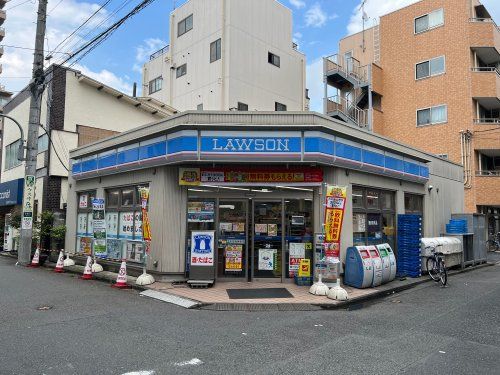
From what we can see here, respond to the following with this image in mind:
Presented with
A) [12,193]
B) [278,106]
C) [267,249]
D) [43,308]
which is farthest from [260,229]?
[278,106]

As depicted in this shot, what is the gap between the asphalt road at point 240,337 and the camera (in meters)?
5.20

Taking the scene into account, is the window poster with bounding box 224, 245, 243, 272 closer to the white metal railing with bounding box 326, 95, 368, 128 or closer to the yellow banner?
the yellow banner

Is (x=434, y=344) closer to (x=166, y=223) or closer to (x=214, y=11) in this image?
(x=166, y=223)

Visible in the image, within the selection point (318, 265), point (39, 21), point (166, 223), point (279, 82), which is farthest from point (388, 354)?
point (279, 82)

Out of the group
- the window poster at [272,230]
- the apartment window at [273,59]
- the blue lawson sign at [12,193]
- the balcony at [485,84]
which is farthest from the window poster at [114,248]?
the balcony at [485,84]

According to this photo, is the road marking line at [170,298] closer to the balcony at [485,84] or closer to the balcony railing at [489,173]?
the balcony railing at [489,173]

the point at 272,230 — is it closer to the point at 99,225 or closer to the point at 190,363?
the point at 99,225

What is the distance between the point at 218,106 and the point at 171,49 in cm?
813

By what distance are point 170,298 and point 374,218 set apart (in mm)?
7130

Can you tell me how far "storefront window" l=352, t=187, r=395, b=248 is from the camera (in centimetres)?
1249

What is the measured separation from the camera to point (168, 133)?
1122 centimetres

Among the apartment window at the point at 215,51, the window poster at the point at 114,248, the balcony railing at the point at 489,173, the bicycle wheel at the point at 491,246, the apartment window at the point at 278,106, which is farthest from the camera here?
the apartment window at the point at 278,106

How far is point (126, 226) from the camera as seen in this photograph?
515 inches

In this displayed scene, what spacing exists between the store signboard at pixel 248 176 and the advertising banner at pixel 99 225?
3390 millimetres
